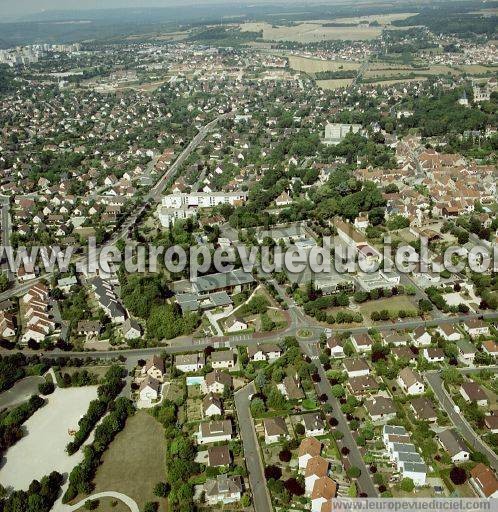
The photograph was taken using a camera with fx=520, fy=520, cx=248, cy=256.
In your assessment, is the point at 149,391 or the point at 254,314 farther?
the point at 254,314

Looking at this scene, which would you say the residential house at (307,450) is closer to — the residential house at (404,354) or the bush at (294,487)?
the bush at (294,487)

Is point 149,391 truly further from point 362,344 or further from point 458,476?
point 458,476

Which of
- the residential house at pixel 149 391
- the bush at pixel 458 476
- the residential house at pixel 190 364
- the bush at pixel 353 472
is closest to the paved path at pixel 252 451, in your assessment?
the residential house at pixel 190 364

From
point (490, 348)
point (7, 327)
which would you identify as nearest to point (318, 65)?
point (490, 348)

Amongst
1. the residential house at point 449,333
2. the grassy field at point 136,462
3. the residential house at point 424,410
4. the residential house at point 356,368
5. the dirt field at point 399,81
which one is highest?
the dirt field at point 399,81

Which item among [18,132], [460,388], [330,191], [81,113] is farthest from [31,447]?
[81,113]
